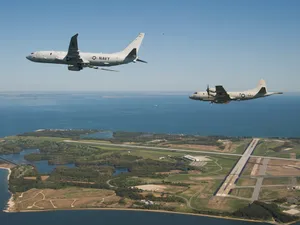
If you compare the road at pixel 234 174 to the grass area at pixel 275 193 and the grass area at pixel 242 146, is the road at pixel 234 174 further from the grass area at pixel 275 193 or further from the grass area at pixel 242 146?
the grass area at pixel 275 193

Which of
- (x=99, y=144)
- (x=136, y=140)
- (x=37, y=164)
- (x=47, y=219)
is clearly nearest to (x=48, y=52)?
(x=47, y=219)

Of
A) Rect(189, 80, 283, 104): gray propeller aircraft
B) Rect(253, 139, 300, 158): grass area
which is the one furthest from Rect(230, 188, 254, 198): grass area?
Rect(253, 139, 300, 158): grass area

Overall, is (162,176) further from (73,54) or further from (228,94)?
(73,54)

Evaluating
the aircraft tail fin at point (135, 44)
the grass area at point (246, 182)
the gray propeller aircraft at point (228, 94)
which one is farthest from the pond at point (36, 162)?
the aircraft tail fin at point (135, 44)

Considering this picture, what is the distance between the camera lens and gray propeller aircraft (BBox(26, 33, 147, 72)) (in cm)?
4765

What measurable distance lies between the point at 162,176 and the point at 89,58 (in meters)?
65.2

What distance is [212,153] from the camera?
13750 cm

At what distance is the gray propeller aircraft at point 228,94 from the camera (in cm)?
5709

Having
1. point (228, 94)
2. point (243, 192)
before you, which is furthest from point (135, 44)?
point (243, 192)

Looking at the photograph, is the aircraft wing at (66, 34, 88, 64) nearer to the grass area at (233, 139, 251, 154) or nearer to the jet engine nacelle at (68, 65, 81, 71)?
the jet engine nacelle at (68, 65, 81, 71)

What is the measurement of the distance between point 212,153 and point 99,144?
5276 centimetres

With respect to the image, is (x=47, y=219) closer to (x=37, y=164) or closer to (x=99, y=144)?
(x=37, y=164)

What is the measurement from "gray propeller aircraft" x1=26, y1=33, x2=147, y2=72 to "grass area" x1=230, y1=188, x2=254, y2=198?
5247 centimetres

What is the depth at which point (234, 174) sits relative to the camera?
10519cm
